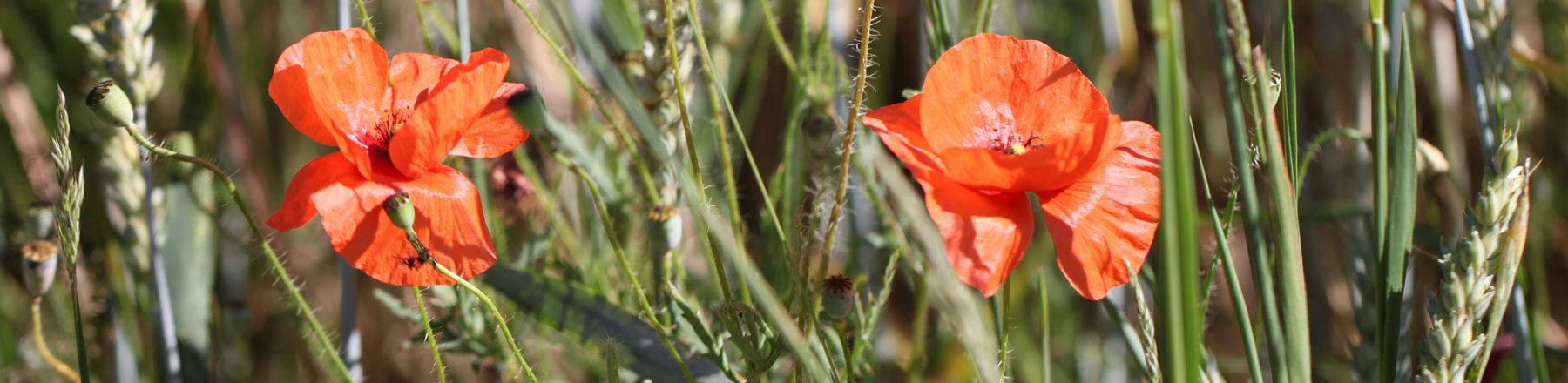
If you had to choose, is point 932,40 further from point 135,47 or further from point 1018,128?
point 135,47

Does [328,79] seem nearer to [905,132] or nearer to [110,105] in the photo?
[110,105]

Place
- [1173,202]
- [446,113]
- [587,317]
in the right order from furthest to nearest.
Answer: [587,317]
[446,113]
[1173,202]

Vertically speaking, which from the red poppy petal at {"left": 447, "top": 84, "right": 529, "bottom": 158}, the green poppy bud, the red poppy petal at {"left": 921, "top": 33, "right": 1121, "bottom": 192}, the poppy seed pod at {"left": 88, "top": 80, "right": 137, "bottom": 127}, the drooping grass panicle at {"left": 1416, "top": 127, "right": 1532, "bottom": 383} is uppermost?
the poppy seed pod at {"left": 88, "top": 80, "right": 137, "bottom": 127}

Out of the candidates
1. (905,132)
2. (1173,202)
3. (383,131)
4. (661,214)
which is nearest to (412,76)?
(383,131)

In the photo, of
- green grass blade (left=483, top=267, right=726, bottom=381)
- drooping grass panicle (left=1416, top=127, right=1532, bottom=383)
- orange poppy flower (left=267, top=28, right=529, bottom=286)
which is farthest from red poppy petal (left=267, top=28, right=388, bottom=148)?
drooping grass panicle (left=1416, top=127, right=1532, bottom=383)

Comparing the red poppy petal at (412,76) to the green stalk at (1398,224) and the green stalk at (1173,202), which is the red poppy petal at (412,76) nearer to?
the green stalk at (1173,202)

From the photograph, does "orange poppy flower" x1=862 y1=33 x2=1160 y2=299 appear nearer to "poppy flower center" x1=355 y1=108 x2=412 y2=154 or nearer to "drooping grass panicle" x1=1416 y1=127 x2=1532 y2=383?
"drooping grass panicle" x1=1416 y1=127 x2=1532 y2=383

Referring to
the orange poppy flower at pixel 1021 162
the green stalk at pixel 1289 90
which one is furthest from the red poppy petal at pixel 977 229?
the green stalk at pixel 1289 90

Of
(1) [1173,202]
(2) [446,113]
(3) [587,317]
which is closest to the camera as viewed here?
(1) [1173,202]
